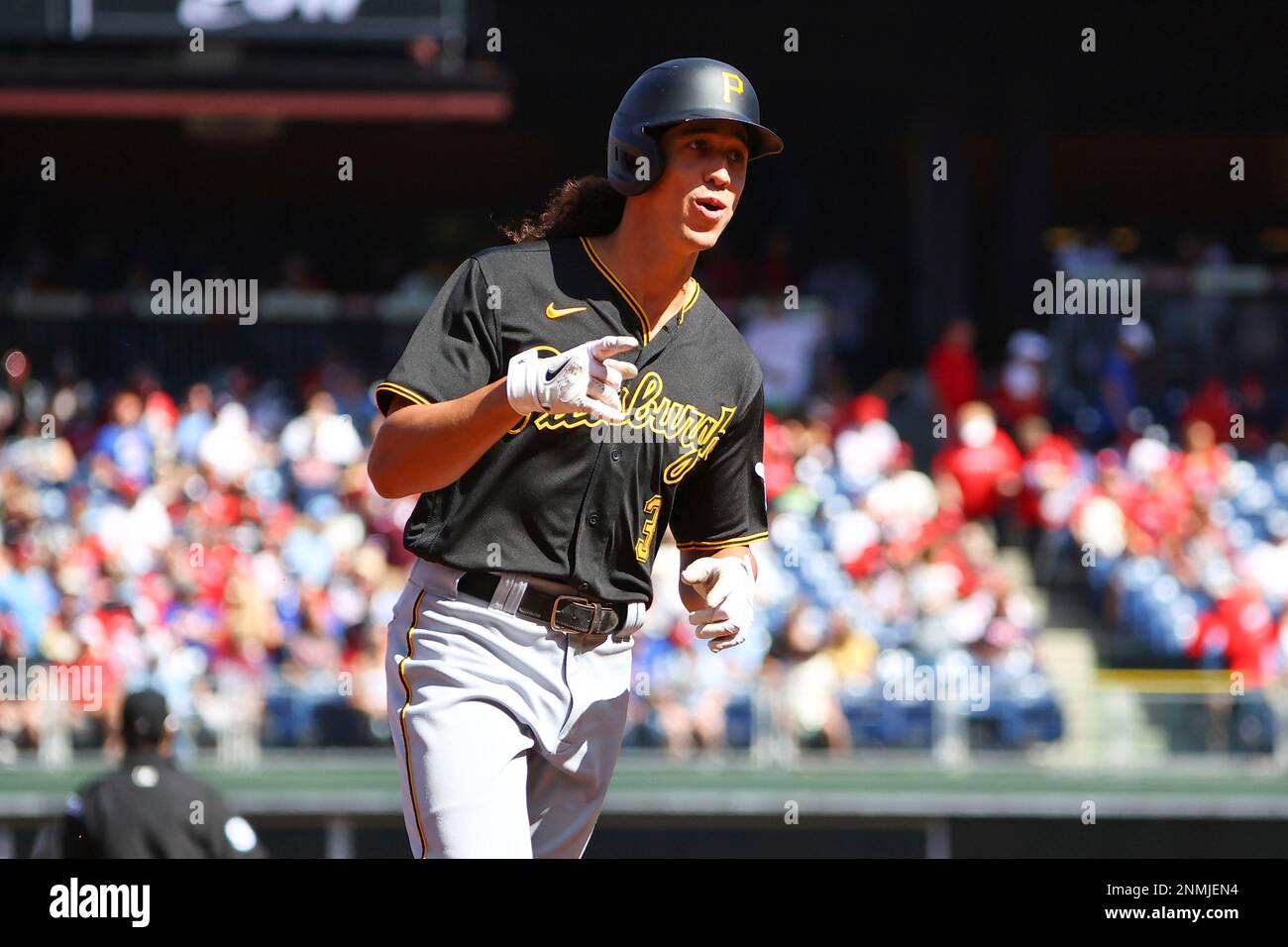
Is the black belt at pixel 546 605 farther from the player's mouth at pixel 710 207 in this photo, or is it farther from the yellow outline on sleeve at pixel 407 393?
the player's mouth at pixel 710 207

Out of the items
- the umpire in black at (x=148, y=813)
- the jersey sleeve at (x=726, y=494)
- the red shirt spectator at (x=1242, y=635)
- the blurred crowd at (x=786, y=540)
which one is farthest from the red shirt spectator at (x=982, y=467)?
the jersey sleeve at (x=726, y=494)

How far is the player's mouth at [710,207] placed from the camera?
3143 mm

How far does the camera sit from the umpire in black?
15.0ft

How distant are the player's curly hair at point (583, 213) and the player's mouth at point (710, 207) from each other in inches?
10.2

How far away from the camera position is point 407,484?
3016 millimetres

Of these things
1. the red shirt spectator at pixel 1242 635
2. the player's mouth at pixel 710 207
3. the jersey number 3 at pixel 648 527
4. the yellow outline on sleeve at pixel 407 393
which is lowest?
the red shirt spectator at pixel 1242 635

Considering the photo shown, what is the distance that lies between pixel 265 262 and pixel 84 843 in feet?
32.7

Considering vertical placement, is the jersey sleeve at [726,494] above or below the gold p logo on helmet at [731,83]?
below

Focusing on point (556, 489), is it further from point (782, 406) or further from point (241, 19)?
point (241, 19)

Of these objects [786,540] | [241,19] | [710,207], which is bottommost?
[786,540]

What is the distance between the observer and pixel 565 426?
3156 mm

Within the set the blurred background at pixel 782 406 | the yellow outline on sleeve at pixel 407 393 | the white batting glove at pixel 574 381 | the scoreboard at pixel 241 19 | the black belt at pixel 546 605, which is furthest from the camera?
the scoreboard at pixel 241 19

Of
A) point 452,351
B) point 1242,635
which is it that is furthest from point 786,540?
point 452,351

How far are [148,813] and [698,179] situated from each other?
2.40 metres
